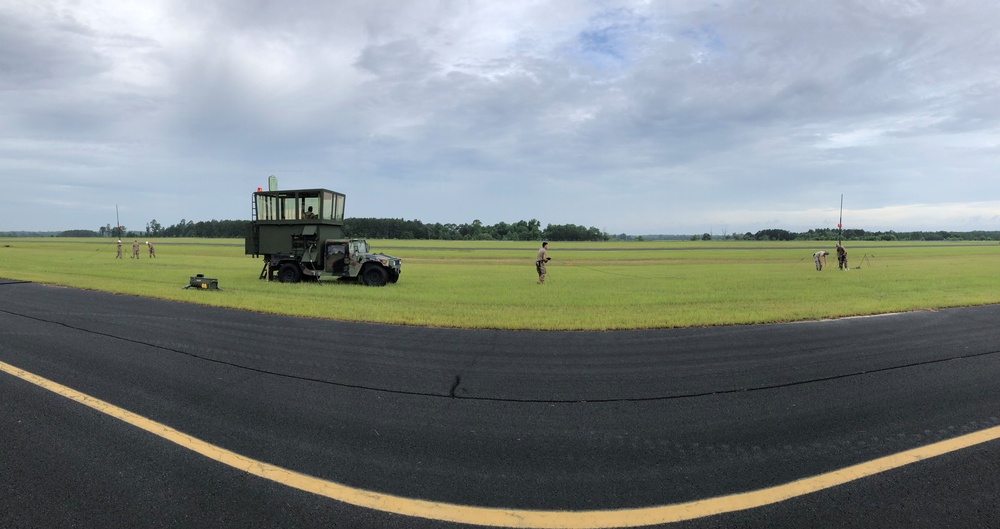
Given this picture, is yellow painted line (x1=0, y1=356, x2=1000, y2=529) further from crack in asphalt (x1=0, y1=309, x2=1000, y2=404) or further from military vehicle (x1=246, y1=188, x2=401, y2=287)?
military vehicle (x1=246, y1=188, x2=401, y2=287)

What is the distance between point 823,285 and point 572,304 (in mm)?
13107

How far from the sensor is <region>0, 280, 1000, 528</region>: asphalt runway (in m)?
3.37

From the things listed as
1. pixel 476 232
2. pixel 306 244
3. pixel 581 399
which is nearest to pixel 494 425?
pixel 581 399

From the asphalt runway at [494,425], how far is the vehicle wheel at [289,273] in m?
13.6

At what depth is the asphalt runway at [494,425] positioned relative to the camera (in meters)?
3.37

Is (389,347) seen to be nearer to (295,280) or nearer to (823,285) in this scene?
(295,280)

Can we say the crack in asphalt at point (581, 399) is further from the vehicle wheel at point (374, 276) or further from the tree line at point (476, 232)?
the tree line at point (476, 232)

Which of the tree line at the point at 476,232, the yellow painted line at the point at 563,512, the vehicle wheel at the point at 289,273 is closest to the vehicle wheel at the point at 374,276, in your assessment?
the vehicle wheel at the point at 289,273

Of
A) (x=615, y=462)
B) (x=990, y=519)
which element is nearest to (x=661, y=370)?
(x=615, y=462)

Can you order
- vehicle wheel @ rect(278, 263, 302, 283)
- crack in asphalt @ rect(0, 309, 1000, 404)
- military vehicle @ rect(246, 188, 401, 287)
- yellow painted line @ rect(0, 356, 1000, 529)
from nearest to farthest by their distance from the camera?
yellow painted line @ rect(0, 356, 1000, 529) → crack in asphalt @ rect(0, 309, 1000, 404) → military vehicle @ rect(246, 188, 401, 287) → vehicle wheel @ rect(278, 263, 302, 283)

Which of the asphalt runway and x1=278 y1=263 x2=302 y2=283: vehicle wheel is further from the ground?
x1=278 y1=263 x2=302 y2=283: vehicle wheel

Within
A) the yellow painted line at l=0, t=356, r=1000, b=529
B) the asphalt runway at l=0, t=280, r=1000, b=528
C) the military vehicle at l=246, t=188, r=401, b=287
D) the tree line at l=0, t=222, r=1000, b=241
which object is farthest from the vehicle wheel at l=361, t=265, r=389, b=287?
the tree line at l=0, t=222, r=1000, b=241

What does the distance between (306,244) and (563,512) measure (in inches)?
827

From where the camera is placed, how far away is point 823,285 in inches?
849
